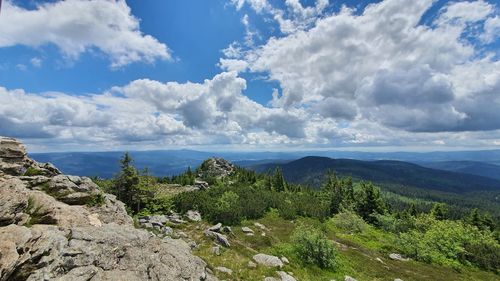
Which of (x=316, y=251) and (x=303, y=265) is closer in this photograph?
(x=303, y=265)

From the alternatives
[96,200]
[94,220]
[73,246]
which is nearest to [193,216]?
[96,200]

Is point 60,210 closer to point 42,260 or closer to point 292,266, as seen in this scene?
point 42,260

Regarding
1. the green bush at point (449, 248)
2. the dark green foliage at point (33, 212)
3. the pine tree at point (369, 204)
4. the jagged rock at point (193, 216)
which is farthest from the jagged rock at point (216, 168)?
the dark green foliage at point (33, 212)

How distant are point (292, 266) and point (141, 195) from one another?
40659 mm

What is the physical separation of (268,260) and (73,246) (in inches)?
781

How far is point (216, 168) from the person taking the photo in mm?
137375

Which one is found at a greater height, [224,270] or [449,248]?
[224,270]

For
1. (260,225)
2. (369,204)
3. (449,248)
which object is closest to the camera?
(260,225)

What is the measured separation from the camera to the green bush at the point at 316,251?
32406 mm

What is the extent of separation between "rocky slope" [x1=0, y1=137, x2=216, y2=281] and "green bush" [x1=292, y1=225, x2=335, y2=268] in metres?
18.3

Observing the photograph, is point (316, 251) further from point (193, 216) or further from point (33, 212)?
point (193, 216)

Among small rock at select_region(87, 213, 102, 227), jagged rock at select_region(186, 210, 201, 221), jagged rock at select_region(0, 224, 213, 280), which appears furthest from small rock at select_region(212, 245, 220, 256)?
jagged rock at select_region(186, 210, 201, 221)

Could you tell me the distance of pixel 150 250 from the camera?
17.0m

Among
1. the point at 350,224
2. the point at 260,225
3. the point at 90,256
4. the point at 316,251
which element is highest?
the point at 90,256
